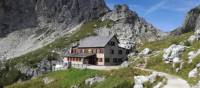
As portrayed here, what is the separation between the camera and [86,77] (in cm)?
8288

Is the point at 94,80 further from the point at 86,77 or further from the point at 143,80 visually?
the point at 143,80

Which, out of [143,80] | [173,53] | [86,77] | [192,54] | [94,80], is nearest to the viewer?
[143,80]

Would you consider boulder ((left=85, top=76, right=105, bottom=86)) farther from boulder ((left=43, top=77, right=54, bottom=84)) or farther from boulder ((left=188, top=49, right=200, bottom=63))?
boulder ((left=188, top=49, right=200, bottom=63))

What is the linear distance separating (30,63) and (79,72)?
84672 millimetres

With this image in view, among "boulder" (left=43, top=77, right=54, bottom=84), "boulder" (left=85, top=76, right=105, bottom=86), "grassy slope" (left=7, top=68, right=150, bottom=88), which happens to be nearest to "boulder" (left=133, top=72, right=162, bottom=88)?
"grassy slope" (left=7, top=68, right=150, bottom=88)

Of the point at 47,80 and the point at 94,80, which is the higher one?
the point at 94,80

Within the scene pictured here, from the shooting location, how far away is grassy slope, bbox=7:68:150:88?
2652 inches

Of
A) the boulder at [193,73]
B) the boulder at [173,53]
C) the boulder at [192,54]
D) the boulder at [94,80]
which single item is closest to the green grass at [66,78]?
the boulder at [94,80]

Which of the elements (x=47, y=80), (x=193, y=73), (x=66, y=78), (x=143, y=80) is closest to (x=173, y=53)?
(x=193, y=73)

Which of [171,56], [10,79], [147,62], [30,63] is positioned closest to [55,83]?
[147,62]

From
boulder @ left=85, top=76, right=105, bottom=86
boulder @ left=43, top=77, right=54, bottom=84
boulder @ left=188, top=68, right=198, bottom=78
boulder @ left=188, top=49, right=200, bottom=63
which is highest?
boulder @ left=188, top=49, right=200, bottom=63

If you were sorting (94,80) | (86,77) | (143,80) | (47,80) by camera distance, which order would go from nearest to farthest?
1. (143,80)
2. (94,80)
3. (86,77)
4. (47,80)

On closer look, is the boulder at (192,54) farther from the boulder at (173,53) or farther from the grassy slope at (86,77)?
the grassy slope at (86,77)

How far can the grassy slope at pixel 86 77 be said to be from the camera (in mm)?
67369
